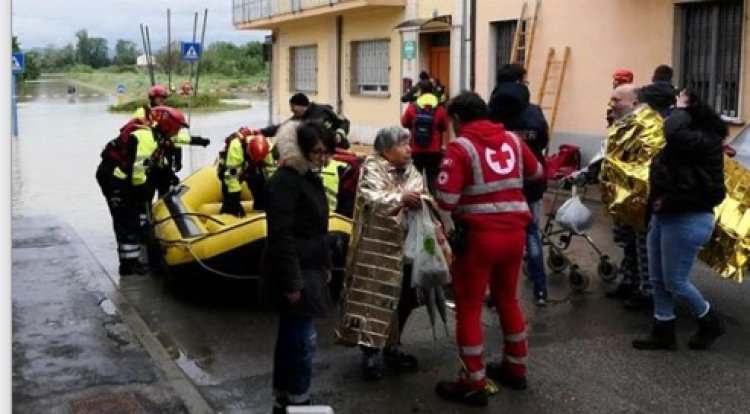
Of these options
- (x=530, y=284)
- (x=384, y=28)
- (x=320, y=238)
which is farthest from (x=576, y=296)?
(x=384, y=28)

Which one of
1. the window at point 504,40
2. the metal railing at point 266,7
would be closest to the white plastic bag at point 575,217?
the window at point 504,40

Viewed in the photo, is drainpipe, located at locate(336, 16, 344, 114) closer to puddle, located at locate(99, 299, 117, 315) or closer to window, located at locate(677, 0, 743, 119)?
window, located at locate(677, 0, 743, 119)

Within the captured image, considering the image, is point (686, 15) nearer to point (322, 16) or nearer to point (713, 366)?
point (713, 366)

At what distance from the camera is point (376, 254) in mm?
5680

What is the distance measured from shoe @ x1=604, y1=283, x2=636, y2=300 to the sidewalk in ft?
12.2

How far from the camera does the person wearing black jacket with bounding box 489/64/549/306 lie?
7.42 meters

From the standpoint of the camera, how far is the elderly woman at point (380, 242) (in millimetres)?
5621

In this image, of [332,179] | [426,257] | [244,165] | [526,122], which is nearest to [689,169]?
[526,122]

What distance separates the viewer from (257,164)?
8.27m

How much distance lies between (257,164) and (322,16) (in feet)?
65.0

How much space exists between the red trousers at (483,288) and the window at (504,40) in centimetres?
1355

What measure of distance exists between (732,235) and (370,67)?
1899cm

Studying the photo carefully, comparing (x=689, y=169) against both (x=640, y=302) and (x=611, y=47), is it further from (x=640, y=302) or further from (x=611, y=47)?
(x=611, y=47)

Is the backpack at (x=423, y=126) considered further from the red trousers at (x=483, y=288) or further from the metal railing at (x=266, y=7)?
the metal railing at (x=266, y=7)
